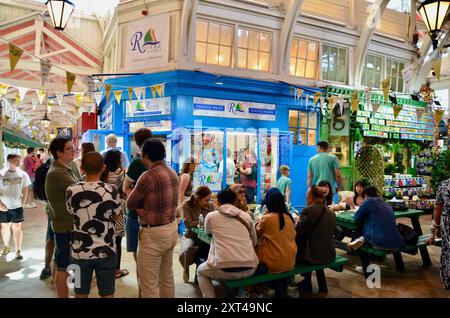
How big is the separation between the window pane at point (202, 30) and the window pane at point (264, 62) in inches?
76.7

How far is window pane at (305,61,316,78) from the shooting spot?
1238 centimetres

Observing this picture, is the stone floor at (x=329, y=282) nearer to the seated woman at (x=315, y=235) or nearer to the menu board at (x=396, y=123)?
the seated woman at (x=315, y=235)

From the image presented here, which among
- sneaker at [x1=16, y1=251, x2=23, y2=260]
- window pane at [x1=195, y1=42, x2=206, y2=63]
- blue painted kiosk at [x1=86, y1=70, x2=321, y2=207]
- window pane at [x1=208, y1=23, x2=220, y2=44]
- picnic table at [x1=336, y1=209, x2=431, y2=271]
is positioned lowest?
sneaker at [x1=16, y1=251, x2=23, y2=260]

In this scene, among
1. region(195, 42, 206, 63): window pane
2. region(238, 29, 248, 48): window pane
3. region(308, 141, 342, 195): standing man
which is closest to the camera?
region(308, 141, 342, 195): standing man

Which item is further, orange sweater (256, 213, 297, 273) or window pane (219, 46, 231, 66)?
window pane (219, 46, 231, 66)

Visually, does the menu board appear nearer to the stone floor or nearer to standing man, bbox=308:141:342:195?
standing man, bbox=308:141:342:195

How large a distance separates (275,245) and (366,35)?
10.7 metres

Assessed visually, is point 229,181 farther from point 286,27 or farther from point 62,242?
point 62,242

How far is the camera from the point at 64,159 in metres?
4.83

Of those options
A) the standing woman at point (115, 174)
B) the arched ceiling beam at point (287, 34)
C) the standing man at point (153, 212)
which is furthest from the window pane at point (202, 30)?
the standing man at point (153, 212)

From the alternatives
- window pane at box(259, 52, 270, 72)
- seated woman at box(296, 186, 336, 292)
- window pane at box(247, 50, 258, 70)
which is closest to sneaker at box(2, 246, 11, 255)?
seated woman at box(296, 186, 336, 292)

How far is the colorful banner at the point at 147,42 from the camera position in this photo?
1007cm

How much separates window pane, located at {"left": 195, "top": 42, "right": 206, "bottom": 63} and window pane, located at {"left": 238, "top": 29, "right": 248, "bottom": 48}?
4.03ft
